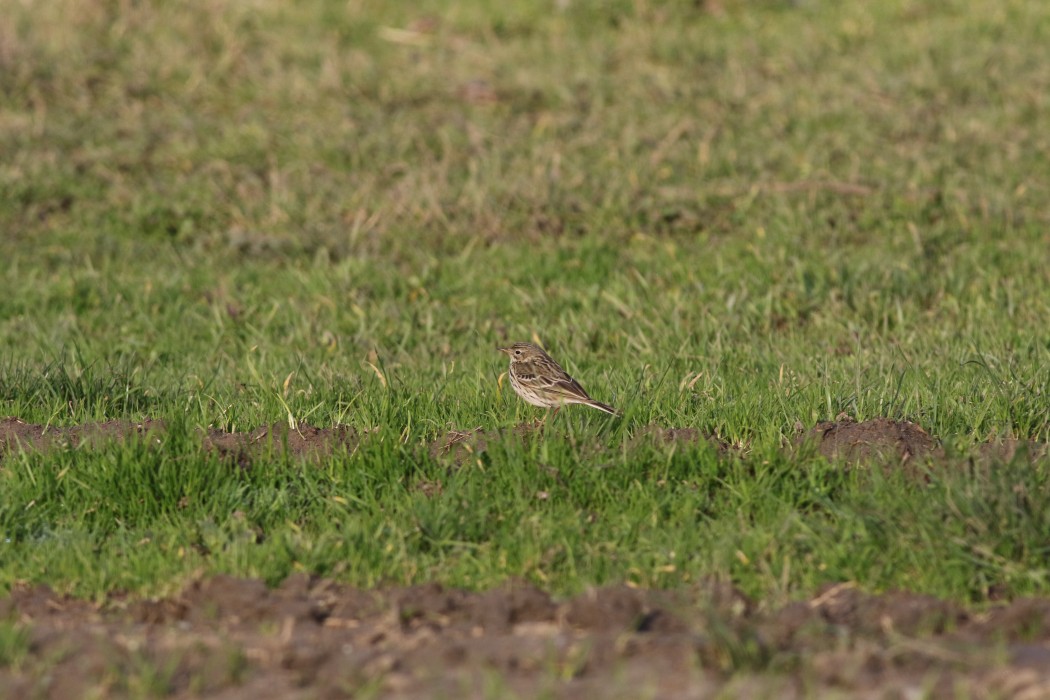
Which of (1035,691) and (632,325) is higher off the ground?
(1035,691)

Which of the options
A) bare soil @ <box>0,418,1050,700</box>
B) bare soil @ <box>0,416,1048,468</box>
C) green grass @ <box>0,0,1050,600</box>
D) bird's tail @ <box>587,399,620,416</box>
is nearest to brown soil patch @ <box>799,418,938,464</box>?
bare soil @ <box>0,416,1048,468</box>

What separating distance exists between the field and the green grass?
0.11 ft

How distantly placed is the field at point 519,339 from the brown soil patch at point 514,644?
17 millimetres

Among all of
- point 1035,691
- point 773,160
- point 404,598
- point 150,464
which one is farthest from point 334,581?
point 773,160

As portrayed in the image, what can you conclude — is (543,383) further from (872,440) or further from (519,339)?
(519,339)

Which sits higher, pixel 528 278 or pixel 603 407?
pixel 603 407

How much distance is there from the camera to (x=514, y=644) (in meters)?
4.72

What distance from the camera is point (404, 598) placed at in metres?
5.17

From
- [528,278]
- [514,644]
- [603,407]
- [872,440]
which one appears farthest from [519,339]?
[514,644]

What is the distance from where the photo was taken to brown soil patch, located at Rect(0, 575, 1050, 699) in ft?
14.4

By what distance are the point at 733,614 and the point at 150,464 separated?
8.69 feet

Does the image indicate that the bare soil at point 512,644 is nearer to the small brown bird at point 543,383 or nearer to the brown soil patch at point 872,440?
the brown soil patch at point 872,440

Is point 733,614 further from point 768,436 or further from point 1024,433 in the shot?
point 1024,433

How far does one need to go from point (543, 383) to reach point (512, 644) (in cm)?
264
